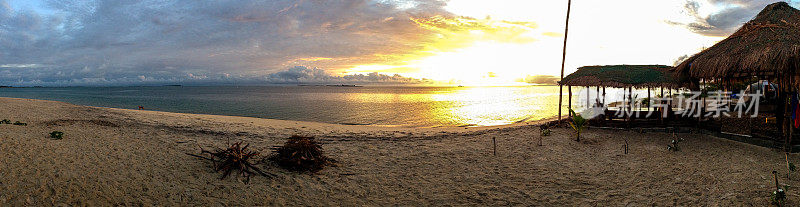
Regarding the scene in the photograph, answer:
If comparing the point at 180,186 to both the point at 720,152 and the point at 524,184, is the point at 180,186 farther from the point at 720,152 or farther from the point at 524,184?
the point at 720,152

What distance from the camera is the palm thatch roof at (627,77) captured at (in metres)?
12.1

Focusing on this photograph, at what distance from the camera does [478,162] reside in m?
8.66

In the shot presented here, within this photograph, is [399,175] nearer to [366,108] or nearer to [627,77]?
[627,77]

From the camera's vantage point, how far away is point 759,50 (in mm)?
8367

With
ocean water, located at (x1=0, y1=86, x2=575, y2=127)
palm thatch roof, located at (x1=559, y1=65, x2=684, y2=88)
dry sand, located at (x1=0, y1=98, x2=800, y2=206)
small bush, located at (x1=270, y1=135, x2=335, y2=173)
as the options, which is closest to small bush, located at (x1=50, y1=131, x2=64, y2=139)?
dry sand, located at (x1=0, y1=98, x2=800, y2=206)

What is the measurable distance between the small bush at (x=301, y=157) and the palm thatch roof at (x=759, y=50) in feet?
34.7

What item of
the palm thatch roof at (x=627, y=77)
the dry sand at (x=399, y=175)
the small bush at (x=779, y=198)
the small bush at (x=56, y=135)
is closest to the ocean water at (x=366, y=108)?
the palm thatch roof at (x=627, y=77)

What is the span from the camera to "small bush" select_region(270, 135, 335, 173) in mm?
7371

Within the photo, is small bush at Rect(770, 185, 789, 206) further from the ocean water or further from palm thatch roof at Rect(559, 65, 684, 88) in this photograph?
the ocean water

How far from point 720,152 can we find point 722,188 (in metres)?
3.69

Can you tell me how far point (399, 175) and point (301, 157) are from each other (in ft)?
7.09

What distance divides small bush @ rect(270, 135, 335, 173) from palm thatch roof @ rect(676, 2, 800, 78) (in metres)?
10.6

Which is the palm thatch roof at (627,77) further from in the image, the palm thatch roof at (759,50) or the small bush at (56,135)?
the small bush at (56,135)

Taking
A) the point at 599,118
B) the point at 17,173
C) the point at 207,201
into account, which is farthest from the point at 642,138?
the point at 17,173
